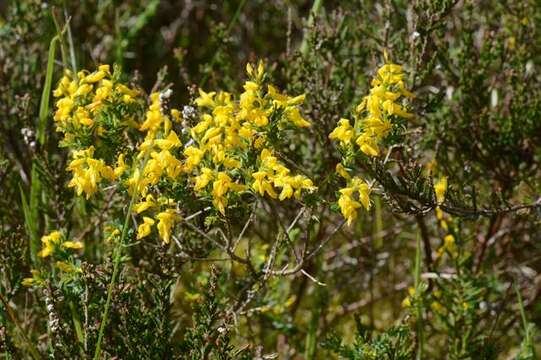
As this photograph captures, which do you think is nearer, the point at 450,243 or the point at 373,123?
the point at 373,123

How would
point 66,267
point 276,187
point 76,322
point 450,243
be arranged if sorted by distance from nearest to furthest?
point 66,267 → point 76,322 → point 276,187 → point 450,243

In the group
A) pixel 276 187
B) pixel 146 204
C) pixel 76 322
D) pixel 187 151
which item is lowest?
pixel 76 322

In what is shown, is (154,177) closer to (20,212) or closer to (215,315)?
(215,315)

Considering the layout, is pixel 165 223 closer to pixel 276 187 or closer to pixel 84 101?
pixel 84 101

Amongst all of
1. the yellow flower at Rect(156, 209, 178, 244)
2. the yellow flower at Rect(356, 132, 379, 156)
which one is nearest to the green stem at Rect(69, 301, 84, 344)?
the yellow flower at Rect(156, 209, 178, 244)

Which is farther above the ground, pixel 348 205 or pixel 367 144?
pixel 367 144

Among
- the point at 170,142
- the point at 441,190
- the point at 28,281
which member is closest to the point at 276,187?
the point at 441,190

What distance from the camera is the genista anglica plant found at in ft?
7.16

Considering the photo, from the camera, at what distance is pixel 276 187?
9.53ft

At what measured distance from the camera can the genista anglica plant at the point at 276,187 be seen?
7.16 ft

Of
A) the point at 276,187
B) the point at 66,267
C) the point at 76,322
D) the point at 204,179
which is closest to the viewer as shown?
the point at 204,179

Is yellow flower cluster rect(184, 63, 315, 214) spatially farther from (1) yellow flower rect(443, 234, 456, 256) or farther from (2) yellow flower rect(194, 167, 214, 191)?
(1) yellow flower rect(443, 234, 456, 256)

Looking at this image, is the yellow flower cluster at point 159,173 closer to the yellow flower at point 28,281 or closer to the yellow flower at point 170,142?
the yellow flower at point 170,142

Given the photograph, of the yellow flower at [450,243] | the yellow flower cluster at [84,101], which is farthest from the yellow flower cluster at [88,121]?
the yellow flower at [450,243]
